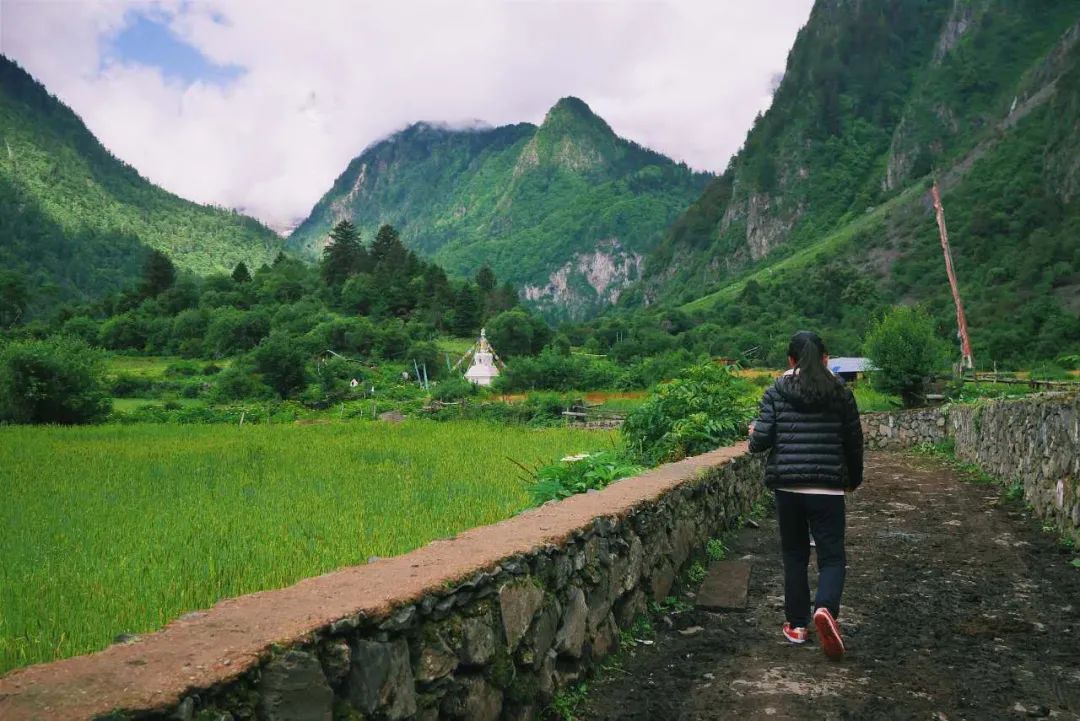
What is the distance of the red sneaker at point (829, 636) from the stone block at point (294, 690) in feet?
10.1

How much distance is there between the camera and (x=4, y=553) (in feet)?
18.5

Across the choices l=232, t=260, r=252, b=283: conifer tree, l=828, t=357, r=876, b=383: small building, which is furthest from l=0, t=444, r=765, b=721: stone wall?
l=232, t=260, r=252, b=283: conifer tree

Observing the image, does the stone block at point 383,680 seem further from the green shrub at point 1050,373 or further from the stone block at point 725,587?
the green shrub at point 1050,373

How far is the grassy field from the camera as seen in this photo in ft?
13.0

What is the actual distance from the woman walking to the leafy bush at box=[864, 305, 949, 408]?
26.0 meters

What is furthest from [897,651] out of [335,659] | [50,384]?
[50,384]

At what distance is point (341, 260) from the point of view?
354 feet

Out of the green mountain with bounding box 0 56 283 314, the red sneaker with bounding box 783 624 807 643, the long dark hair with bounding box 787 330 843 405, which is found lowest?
the red sneaker with bounding box 783 624 807 643

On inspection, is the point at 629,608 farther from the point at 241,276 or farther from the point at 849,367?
the point at 241,276

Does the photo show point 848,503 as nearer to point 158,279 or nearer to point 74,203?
point 158,279

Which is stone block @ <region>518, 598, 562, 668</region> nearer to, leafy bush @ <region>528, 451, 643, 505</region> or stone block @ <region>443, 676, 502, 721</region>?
stone block @ <region>443, 676, 502, 721</region>

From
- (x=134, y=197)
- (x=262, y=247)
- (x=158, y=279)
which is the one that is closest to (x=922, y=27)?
(x=262, y=247)

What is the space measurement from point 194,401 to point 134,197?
159 meters

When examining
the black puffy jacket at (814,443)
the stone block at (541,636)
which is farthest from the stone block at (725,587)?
the stone block at (541,636)
